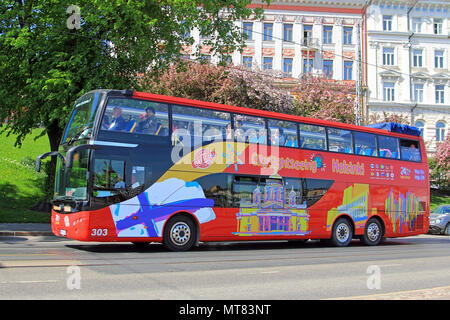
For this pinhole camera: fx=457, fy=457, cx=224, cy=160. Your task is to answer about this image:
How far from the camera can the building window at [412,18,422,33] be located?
162 ft

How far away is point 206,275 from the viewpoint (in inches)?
328

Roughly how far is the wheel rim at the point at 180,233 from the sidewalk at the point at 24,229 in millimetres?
6231

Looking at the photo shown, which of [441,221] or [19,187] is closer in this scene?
[19,187]

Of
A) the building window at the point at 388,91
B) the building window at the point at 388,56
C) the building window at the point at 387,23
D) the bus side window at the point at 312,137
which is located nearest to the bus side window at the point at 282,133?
the bus side window at the point at 312,137

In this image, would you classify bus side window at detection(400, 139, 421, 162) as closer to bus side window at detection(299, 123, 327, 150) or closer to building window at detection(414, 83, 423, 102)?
bus side window at detection(299, 123, 327, 150)

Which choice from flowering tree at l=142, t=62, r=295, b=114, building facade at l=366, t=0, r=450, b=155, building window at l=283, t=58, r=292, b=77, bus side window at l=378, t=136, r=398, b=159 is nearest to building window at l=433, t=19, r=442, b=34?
building facade at l=366, t=0, r=450, b=155

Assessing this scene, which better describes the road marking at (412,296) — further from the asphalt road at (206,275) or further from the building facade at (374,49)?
the building facade at (374,49)

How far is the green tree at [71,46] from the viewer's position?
58.7 ft

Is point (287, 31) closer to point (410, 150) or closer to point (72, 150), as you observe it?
point (410, 150)

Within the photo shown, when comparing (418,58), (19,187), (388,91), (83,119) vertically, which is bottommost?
(19,187)

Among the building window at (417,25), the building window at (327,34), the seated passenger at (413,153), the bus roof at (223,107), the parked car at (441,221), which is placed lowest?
the parked car at (441,221)

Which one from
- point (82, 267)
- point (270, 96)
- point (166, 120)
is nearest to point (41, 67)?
point (166, 120)

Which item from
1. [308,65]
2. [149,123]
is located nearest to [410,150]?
[149,123]

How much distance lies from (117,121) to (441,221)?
2044cm
